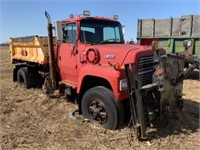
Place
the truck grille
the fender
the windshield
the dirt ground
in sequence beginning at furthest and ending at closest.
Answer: the windshield, the truck grille, the fender, the dirt ground

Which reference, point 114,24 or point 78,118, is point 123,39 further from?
point 78,118

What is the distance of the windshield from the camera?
647 cm

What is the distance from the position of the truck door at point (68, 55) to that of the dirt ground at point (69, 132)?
877 mm

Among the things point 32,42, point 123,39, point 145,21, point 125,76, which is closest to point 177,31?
point 145,21

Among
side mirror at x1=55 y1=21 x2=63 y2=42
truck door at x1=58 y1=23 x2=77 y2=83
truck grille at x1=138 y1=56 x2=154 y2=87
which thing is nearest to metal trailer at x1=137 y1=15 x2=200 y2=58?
truck grille at x1=138 y1=56 x2=154 y2=87

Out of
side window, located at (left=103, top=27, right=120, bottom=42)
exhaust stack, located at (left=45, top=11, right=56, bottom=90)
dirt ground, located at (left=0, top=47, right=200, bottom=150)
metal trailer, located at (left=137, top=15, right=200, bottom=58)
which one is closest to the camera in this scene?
dirt ground, located at (left=0, top=47, right=200, bottom=150)

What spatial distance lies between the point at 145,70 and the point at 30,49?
15.8 feet

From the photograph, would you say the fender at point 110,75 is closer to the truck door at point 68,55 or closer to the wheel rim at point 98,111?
the wheel rim at point 98,111

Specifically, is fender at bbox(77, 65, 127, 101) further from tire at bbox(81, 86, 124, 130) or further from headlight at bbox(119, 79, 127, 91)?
tire at bbox(81, 86, 124, 130)

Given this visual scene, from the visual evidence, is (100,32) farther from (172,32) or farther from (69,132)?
(172,32)

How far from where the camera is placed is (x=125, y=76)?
17.2 feet

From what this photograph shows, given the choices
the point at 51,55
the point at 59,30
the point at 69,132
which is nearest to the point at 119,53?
the point at 59,30

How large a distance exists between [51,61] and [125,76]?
287cm

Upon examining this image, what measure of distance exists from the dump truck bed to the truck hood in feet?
8.77
